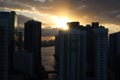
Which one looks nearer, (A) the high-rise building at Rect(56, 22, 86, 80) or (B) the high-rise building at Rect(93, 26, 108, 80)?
(A) the high-rise building at Rect(56, 22, 86, 80)

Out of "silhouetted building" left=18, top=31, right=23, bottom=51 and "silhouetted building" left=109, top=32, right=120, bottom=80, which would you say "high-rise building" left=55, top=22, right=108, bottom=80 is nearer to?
"silhouetted building" left=109, top=32, right=120, bottom=80

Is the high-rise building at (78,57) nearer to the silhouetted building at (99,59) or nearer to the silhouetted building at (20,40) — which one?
the silhouetted building at (99,59)

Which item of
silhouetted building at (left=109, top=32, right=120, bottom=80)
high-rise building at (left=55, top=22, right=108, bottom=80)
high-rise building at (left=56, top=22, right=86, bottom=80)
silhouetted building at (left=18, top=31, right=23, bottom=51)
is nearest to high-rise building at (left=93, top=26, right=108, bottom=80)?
high-rise building at (left=55, top=22, right=108, bottom=80)

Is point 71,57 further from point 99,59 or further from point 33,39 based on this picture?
point 33,39

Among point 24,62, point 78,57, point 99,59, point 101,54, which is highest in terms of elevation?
point 101,54

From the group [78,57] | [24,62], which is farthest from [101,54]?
[24,62]

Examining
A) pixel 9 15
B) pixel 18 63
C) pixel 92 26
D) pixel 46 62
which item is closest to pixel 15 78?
pixel 18 63
